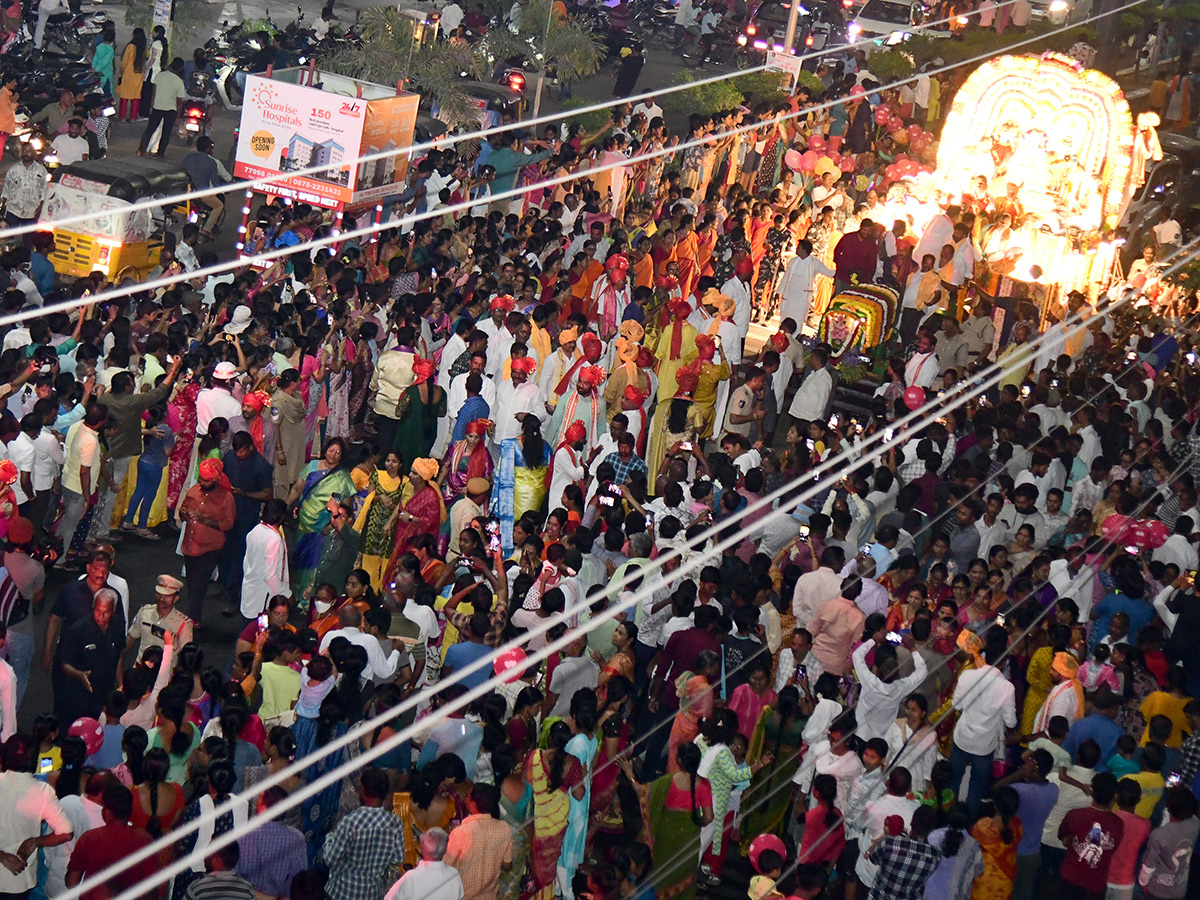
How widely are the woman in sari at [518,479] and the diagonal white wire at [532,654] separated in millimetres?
1403

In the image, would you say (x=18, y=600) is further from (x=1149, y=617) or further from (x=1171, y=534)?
(x=1171, y=534)

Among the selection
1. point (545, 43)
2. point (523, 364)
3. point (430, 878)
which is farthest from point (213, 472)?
point (545, 43)

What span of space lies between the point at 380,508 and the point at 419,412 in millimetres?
1797

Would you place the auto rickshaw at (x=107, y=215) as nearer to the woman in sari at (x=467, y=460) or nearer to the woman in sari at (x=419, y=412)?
the woman in sari at (x=419, y=412)

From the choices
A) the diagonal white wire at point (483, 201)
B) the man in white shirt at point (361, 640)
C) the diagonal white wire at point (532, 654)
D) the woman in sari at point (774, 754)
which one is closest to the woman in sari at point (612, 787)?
the diagonal white wire at point (532, 654)

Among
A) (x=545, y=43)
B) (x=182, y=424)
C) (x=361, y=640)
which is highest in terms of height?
(x=361, y=640)

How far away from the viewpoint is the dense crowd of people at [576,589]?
26.8 ft

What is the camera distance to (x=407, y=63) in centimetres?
2147

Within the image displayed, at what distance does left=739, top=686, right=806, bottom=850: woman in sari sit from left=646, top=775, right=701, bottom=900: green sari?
840mm

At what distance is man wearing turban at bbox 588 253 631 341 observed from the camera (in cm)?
1480

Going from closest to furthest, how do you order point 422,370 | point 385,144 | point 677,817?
1. point 677,817
2. point 422,370
3. point 385,144

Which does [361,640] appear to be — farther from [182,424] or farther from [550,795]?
[182,424]

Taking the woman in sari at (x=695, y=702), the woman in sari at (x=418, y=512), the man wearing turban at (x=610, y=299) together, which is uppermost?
the woman in sari at (x=695, y=702)

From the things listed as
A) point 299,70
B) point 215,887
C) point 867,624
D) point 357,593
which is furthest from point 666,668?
point 299,70
